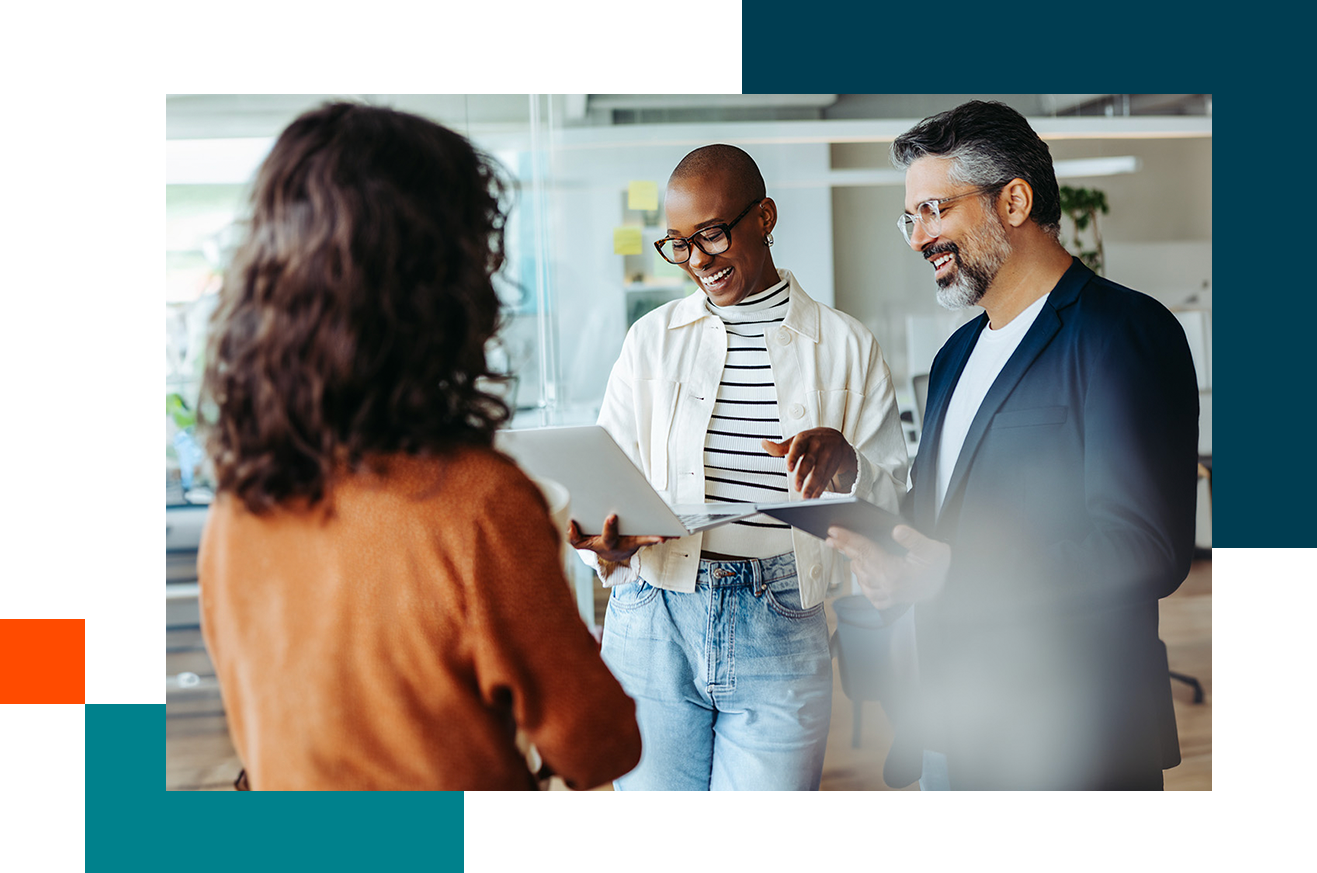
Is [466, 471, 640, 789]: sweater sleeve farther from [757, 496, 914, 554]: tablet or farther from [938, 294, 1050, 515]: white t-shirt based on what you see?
[938, 294, 1050, 515]: white t-shirt

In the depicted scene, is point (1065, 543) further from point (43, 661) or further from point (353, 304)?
point (43, 661)

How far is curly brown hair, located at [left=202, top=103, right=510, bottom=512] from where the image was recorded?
1471 millimetres

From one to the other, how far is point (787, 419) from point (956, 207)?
1.93 feet

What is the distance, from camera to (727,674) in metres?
2.13

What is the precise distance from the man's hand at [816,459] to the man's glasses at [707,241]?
1.38 feet

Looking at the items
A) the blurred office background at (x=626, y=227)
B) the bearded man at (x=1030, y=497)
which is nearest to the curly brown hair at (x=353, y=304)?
the blurred office background at (x=626, y=227)

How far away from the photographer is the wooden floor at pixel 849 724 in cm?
221

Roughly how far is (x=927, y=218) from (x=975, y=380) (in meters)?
0.37

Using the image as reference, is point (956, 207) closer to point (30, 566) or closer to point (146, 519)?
point (146, 519)

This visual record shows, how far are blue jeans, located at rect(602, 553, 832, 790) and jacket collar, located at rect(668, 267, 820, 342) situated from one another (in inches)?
19.6

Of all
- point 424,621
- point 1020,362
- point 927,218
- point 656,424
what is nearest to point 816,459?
point 656,424

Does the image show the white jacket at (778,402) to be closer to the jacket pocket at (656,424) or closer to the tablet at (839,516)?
the jacket pocket at (656,424)

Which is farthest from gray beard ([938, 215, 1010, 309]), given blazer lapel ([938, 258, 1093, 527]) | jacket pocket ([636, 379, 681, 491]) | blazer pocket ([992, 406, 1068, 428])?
jacket pocket ([636, 379, 681, 491])

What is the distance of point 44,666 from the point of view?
235cm
